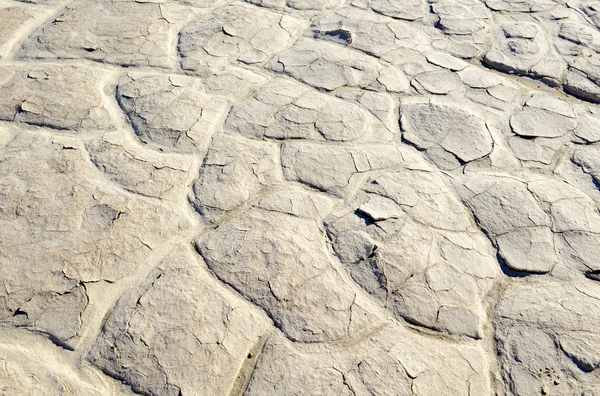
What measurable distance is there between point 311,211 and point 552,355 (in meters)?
0.91

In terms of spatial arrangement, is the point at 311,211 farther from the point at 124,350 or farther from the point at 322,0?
the point at 322,0

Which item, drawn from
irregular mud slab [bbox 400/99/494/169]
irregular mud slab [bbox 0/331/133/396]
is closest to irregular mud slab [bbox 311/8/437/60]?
irregular mud slab [bbox 400/99/494/169]

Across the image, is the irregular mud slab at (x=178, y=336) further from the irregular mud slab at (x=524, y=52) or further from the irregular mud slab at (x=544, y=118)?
the irregular mud slab at (x=524, y=52)

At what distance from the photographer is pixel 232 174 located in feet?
7.12

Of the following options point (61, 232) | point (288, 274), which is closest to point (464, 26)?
point (288, 274)

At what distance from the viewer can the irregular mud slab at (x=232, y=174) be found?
6.80ft

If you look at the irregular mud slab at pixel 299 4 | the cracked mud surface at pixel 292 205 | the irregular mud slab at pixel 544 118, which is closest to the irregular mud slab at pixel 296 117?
the cracked mud surface at pixel 292 205

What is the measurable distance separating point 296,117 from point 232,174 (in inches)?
17.9

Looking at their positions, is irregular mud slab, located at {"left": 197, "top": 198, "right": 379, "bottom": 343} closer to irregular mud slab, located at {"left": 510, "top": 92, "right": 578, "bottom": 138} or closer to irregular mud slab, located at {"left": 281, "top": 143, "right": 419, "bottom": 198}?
irregular mud slab, located at {"left": 281, "top": 143, "right": 419, "bottom": 198}

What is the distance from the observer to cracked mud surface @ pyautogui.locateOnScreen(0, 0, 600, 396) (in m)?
1.65

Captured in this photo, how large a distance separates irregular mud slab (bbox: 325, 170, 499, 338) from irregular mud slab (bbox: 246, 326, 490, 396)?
10 cm

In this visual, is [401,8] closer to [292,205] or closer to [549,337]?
[292,205]

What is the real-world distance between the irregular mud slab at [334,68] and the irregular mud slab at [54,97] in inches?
33.3

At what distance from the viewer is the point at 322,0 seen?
10.9 feet
